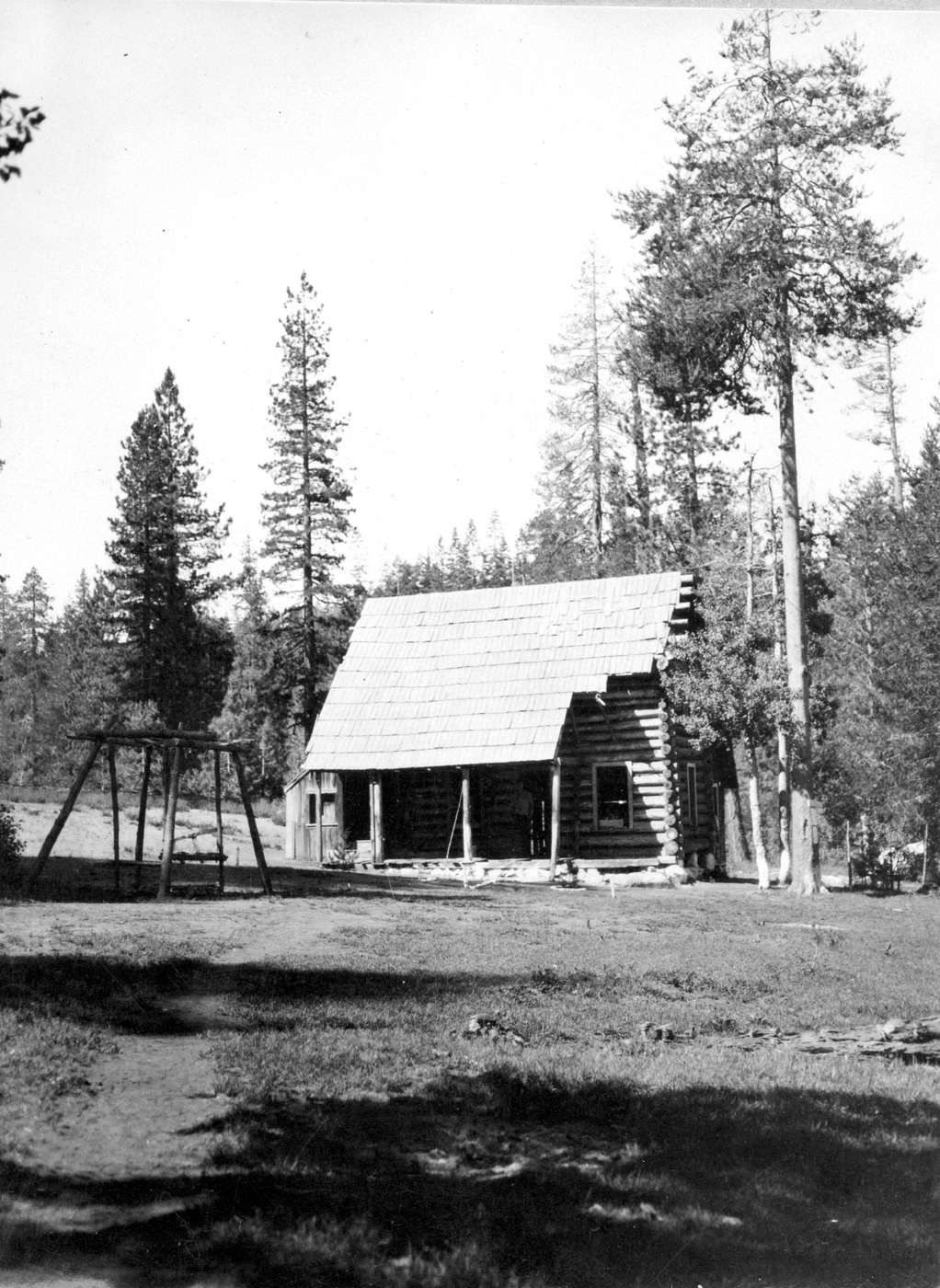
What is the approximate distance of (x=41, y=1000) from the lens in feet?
31.5

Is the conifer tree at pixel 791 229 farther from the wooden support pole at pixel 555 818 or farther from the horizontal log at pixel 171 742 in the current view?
the horizontal log at pixel 171 742

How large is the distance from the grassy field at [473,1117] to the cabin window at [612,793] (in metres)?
14.9

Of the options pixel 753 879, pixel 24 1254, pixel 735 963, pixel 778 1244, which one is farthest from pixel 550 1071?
pixel 753 879

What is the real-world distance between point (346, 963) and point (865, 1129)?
6.58m

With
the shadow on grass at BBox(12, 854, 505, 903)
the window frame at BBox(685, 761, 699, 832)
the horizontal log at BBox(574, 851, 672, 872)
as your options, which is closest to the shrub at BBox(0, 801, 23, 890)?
the shadow on grass at BBox(12, 854, 505, 903)

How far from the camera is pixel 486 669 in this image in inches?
1215

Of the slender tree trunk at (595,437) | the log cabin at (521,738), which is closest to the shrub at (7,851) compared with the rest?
the log cabin at (521,738)

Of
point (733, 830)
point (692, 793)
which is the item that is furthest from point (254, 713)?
point (692, 793)

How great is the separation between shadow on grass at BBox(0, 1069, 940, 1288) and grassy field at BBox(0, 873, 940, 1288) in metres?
0.02

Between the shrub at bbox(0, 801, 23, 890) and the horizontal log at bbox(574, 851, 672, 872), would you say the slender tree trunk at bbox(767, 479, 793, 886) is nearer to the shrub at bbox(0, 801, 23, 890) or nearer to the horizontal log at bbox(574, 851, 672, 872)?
the horizontal log at bbox(574, 851, 672, 872)

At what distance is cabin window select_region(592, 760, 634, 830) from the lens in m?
29.7

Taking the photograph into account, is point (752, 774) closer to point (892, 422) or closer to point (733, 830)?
point (733, 830)

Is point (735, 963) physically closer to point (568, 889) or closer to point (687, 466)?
point (568, 889)

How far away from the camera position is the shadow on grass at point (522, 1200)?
579 centimetres
